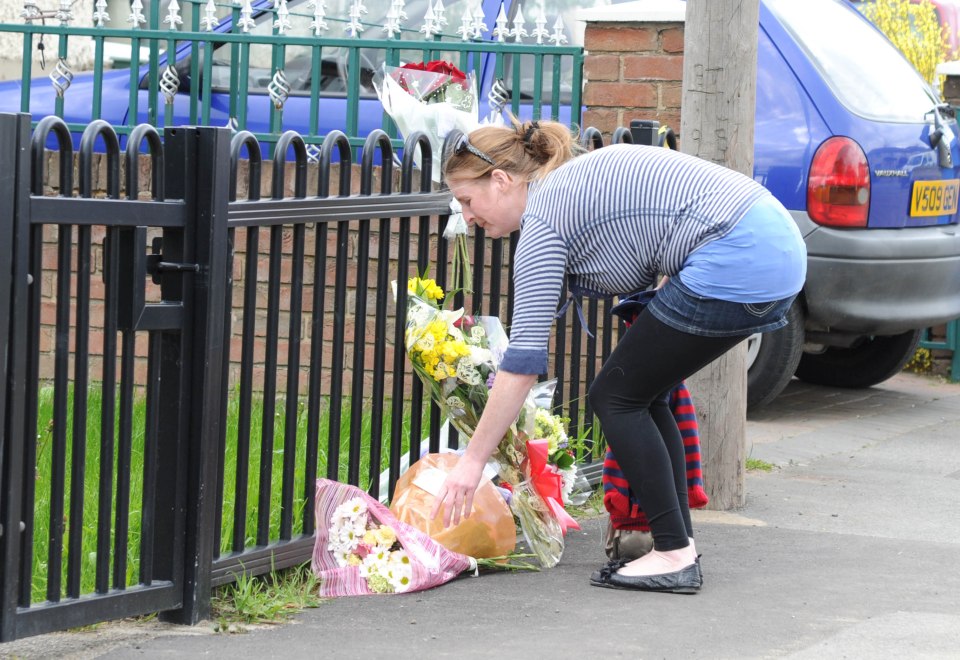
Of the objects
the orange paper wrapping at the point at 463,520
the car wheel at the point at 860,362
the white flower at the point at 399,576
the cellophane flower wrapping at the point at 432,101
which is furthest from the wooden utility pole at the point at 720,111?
the car wheel at the point at 860,362

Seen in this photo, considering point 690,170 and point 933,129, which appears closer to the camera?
point 690,170

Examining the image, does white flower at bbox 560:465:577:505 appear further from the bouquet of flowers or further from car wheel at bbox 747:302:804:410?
car wheel at bbox 747:302:804:410

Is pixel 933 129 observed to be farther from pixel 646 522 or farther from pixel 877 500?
pixel 646 522

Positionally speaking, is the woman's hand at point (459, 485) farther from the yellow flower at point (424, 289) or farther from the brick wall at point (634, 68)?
the brick wall at point (634, 68)

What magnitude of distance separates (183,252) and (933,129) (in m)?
4.16

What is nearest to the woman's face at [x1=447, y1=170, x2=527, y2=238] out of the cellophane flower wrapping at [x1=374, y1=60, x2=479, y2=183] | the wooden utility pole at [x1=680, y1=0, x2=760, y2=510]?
the cellophane flower wrapping at [x1=374, y1=60, x2=479, y2=183]

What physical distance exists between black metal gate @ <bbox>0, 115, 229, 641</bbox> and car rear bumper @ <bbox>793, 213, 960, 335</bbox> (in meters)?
3.35

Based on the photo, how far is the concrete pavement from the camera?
3.36m

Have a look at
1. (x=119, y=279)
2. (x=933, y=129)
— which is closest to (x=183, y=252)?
(x=119, y=279)

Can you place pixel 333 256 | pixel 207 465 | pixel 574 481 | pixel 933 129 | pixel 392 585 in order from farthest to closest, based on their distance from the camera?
pixel 933 129, pixel 333 256, pixel 574 481, pixel 392 585, pixel 207 465

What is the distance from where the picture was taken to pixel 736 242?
357 cm

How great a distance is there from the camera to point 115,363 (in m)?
3.31

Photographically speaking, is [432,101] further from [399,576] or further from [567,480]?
[399,576]

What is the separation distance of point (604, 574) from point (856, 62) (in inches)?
133
